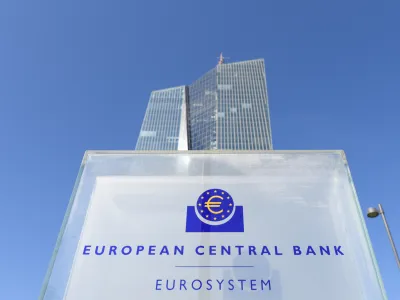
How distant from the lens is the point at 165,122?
9644cm

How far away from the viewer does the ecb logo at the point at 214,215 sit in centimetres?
365

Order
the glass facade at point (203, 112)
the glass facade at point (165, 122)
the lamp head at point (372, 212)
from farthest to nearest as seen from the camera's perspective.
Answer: the glass facade at point (165, 122) → the glass facade at point (203, 112) → the lamp head at point (372, 212)

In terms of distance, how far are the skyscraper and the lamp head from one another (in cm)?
7189

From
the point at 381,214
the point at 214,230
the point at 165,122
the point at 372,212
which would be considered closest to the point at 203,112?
the point at 165,122

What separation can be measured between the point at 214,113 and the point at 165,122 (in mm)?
14941

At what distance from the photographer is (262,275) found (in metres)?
3.36

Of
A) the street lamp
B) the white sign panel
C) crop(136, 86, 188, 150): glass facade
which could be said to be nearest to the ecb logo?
the white sign panel

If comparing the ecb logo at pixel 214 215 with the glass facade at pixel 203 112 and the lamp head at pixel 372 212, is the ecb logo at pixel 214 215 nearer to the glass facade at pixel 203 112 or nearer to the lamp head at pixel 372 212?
the lamp head at pixel 372 212

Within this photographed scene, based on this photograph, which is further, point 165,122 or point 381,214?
point 165,122

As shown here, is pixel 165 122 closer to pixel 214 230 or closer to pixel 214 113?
pixel 214 113

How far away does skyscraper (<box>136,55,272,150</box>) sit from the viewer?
84.8m

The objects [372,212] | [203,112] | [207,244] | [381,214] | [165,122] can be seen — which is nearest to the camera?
[207,244]

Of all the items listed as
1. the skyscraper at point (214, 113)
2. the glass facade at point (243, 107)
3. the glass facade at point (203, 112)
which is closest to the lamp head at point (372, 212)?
the glass facade at point (243, 107)

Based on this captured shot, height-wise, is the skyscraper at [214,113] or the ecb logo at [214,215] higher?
the skyscraper at [214,113]
